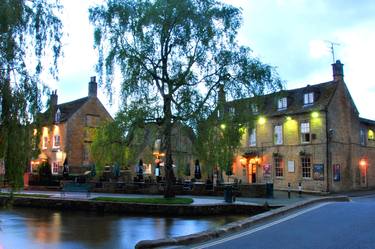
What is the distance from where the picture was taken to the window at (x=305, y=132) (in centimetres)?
3975

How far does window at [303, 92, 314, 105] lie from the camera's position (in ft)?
133

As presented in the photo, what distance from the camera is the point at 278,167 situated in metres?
42.1

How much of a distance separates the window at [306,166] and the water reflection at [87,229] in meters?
17.9

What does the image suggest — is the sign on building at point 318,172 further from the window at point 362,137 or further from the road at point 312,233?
the road at point 312,233

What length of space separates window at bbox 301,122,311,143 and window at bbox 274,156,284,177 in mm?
3167

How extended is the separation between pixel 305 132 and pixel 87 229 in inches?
991

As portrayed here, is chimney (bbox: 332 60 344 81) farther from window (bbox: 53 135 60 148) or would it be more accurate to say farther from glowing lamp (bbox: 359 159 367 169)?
window (bbox: 53 135 60 148)

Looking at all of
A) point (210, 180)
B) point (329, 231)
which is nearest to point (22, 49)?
point (329, 231)

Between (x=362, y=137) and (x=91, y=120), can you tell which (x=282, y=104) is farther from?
(x=91, y=120)

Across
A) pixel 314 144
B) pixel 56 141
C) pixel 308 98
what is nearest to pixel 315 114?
pixel 308 98

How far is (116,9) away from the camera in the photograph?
26.6 m

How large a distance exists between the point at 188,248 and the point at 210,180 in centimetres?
2318

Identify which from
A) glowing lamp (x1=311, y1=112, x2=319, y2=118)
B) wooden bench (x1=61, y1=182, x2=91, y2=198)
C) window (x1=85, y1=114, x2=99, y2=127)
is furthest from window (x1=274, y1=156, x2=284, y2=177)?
window (x1=85, y1=114, x2=99, y2=127)

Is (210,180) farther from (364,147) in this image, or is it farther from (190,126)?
(364,147)
